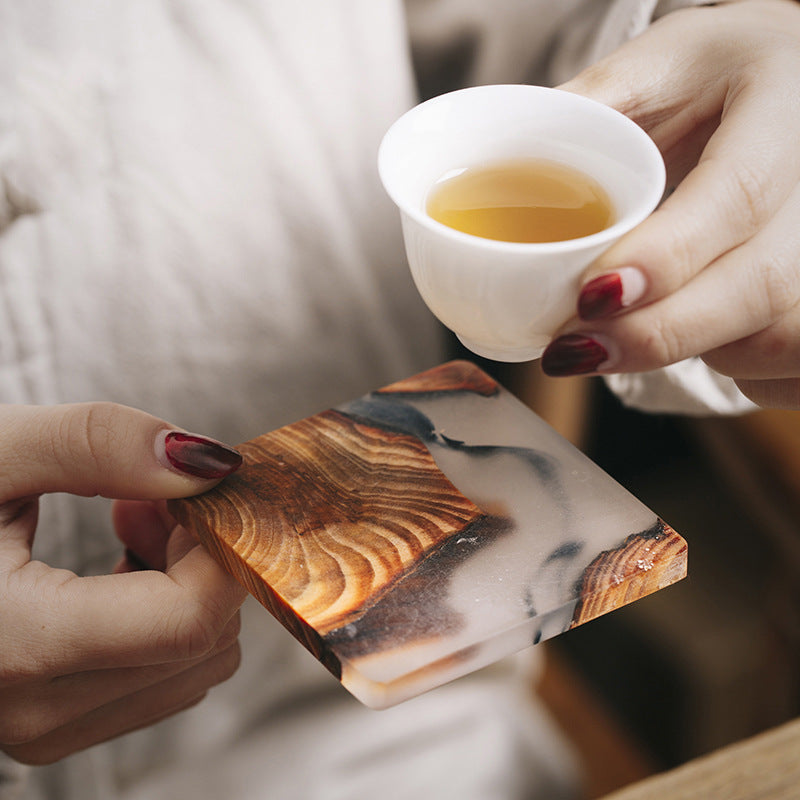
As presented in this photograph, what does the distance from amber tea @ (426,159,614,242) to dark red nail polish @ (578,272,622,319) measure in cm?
7

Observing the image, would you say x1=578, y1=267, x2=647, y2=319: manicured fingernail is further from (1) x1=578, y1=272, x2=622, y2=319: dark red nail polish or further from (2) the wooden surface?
(2) the wooden surface

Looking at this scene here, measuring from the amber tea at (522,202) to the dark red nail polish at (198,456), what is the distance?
24 centimetres

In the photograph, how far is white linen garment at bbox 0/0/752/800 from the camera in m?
0.81

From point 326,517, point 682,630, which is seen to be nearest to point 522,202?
point 326,517

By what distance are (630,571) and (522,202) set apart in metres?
0.27

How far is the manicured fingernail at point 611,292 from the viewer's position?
490 mm

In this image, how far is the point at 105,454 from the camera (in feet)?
1.99

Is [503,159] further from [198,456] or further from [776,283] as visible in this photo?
[198,456]

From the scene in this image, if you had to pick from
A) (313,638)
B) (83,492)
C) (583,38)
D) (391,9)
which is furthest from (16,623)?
(583,38)

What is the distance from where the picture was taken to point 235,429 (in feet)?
3.19

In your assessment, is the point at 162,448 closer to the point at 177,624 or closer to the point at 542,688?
the point at 177,624

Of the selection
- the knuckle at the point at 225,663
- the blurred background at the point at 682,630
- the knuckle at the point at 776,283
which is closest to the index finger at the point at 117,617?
the knuckle at the point at 225,663

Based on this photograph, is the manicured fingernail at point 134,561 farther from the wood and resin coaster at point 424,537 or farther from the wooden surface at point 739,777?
the wooden surface at point 739,777

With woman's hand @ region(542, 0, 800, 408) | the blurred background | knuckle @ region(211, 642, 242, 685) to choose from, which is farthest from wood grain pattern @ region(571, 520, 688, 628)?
the blurred background
